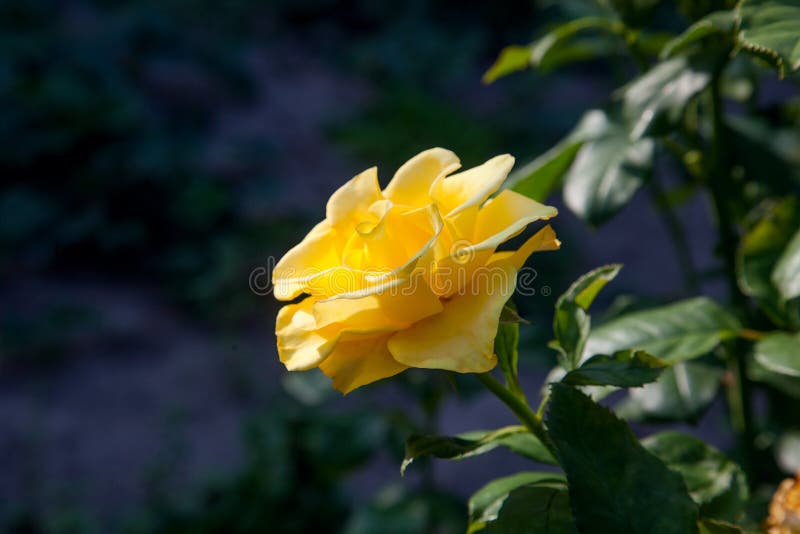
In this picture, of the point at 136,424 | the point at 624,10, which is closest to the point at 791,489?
the point at 624,10

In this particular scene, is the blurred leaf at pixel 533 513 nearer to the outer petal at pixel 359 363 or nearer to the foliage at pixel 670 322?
the foliage at pixel 670 322

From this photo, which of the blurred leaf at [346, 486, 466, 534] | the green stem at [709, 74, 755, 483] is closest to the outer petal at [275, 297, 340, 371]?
the green stem at [709, 74, 755, 483]

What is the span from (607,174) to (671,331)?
17 centimetres

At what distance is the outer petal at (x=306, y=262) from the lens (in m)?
0.54

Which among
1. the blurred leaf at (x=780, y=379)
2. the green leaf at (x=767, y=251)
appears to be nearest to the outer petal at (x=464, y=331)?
the green leaf at (x=767, y=251)

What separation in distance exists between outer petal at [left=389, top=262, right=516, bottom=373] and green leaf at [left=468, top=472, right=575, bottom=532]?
12 cm

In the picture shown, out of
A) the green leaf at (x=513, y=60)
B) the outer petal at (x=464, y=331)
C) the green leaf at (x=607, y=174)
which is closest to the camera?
the outer petal at (x=464, y=331)

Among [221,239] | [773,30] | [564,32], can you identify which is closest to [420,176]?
[773,30]

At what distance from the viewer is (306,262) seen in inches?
21.7

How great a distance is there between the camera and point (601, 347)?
28.3 inches

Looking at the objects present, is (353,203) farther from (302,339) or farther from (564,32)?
(564,32)

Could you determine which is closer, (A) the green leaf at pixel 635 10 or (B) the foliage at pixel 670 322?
(B) the foliage at pixel 670 322

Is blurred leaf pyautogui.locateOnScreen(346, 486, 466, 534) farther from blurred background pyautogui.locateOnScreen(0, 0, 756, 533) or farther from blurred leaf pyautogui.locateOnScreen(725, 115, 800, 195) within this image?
blurred leaf pyautogui.locateOnScreen(725, 115, 800, 195)

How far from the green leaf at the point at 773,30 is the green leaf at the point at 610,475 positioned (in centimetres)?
26
